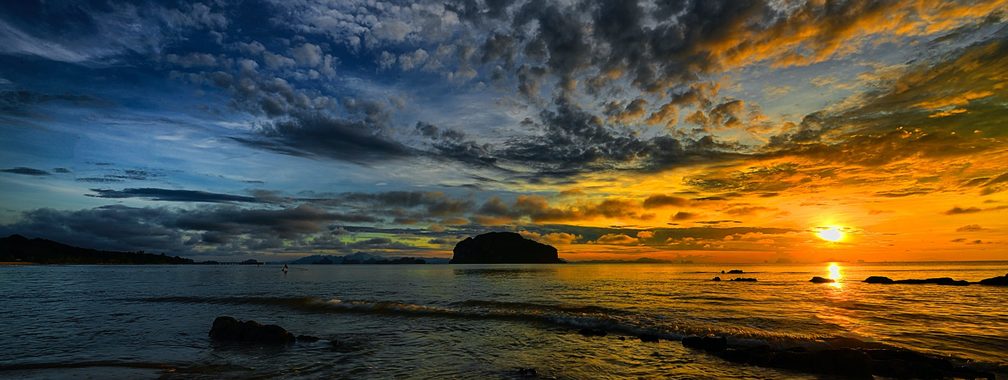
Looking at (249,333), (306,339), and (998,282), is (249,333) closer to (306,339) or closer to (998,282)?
(306,339)

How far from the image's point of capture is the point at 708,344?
73.3ft

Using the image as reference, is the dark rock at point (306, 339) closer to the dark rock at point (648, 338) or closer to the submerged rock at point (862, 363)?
the dark rock at point (648, 338)

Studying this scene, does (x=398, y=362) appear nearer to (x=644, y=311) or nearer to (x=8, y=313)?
(x=644, y=311)

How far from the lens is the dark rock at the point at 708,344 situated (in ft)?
71.7

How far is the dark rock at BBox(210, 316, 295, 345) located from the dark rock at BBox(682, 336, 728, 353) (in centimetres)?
2192

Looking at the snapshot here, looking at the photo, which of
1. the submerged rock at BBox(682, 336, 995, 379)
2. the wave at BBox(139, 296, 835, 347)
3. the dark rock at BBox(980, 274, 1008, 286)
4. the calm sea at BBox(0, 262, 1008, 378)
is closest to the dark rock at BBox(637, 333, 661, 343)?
the wave at BBox(139, 296, 835, 347)

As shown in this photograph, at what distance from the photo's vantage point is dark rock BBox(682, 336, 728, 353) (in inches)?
861

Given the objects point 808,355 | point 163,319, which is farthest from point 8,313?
point 808,355

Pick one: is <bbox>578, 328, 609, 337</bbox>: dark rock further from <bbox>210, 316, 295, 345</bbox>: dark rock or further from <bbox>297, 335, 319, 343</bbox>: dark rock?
<bbox>210, 316, 295, 345</bbox>: dark rock

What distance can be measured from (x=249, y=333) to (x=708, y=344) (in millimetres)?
25411

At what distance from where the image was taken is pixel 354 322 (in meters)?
32.9

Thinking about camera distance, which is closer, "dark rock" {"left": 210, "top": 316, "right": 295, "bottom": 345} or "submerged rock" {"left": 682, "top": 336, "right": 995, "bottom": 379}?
"submerged rock" {"left": 682, "top": 336, "right": 995, "bottom": 379}

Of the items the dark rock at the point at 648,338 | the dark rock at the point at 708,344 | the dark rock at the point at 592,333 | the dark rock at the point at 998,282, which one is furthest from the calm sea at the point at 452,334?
the dark rock at the point at 998,282

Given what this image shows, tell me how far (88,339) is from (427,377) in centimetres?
2262
